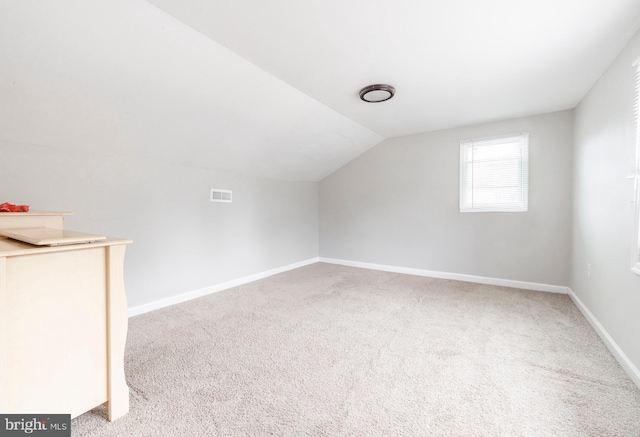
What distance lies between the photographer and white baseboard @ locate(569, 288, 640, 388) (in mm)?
1732

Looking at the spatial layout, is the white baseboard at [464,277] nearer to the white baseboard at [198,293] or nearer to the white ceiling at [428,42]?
the white baseboard at [198,293]

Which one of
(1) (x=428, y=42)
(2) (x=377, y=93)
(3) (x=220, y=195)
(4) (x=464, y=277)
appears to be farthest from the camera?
(4) (x=464, y=277)

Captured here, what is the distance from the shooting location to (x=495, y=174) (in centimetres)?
386

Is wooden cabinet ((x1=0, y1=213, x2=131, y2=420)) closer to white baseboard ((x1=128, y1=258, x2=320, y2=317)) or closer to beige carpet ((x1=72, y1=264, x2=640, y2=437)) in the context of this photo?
beige carpet ((x1=72, y1=264, x2=640, y2=437))

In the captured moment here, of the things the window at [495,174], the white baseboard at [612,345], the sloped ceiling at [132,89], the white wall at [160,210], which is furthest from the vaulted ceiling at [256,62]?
the white baseboard at [612,345]

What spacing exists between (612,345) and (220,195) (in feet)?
13.2

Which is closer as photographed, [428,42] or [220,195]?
[428,42]

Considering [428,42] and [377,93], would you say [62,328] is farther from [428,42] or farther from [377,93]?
[377,93]

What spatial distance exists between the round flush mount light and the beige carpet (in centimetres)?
223

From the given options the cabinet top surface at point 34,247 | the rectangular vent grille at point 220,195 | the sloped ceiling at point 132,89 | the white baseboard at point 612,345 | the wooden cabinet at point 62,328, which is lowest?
the white baseboard at point 612,345

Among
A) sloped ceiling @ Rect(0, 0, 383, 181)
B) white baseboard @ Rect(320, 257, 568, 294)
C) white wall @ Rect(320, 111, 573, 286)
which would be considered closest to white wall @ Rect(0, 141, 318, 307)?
sloped ceiling @ Rect(0, 0, 383, 181)

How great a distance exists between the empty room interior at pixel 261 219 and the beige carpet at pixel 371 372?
0.06 ft

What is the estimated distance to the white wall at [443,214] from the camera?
3.49 m

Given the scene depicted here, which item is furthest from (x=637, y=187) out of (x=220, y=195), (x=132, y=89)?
(x=220, y=195)
